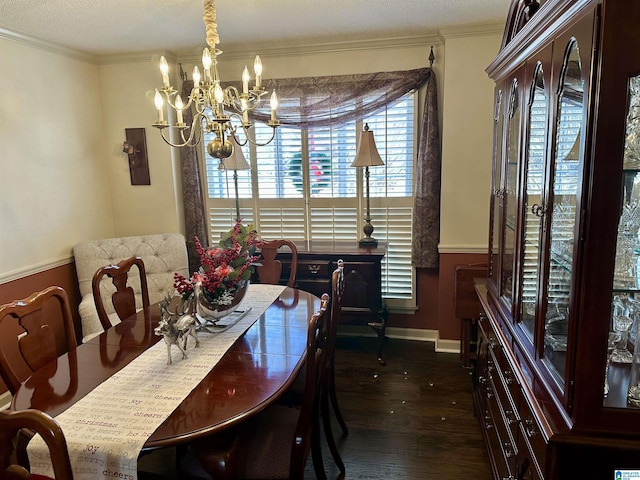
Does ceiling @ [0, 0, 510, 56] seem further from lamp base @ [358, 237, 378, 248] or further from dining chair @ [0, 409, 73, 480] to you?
dining chair @ [0, 409, 73, 480]

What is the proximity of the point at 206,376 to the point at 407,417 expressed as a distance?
1492 millimetres

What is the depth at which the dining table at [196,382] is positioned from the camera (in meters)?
1.42

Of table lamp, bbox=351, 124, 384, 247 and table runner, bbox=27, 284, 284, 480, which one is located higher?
table lamp, bbox=351, 124, 384, 247

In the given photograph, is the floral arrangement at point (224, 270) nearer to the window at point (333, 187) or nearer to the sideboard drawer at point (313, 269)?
the sideboard drawer at point (313, 269)

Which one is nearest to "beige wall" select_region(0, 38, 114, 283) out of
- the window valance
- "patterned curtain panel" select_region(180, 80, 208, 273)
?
"patterned curtain panel" select_region(180, 80, 208, 273)

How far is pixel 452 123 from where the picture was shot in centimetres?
328

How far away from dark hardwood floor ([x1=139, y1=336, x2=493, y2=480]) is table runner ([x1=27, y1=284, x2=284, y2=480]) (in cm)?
41

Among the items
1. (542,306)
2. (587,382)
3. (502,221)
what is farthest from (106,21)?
(587,382)

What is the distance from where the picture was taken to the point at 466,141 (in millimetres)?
3275

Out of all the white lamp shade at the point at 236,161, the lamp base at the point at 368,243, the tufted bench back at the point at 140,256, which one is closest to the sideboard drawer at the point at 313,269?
the lamp base at the point at 368,243

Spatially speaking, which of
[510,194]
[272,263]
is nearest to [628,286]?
[510,194]

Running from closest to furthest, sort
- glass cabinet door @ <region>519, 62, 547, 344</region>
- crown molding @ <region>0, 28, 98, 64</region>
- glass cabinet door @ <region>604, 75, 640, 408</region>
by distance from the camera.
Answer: glass cabinet door @ <region>604, 75, 640, 408</region> → glass cabinet door @ <region>519, 62, 547, 344</region> → crown molding @ <region>0, 28, 98, 64</region>

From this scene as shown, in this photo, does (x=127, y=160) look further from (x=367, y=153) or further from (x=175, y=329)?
(x=175, y=329)

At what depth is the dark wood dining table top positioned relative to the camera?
1.44m
